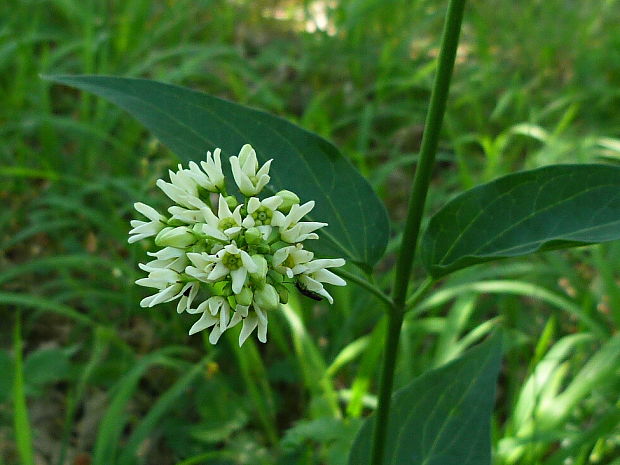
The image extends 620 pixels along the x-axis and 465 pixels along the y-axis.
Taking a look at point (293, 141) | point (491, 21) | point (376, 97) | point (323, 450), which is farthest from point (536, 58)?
point (293, 141)

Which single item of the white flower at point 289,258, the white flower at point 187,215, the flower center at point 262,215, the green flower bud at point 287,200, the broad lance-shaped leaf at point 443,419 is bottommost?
the broad lance-shaped leaf at point 443,419

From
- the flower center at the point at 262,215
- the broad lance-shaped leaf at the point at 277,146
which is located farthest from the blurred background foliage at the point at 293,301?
the flower center at the point at 262,215

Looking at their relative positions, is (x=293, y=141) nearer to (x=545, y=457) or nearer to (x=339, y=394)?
(x=339, y=394)

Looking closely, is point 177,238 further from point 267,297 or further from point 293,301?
point 293,301

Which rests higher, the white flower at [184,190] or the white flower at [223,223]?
the white flower at [184,190]

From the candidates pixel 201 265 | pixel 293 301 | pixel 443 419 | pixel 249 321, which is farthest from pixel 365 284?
pixel 293 301

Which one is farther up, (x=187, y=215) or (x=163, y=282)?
(x=187, y=215)

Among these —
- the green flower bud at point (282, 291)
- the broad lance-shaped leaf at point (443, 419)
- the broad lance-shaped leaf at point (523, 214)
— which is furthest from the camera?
the broad lance-shaped leaf at point (443, 419)

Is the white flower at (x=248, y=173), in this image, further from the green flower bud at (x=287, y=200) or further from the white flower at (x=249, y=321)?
the white flower at (x=249, y=321)
